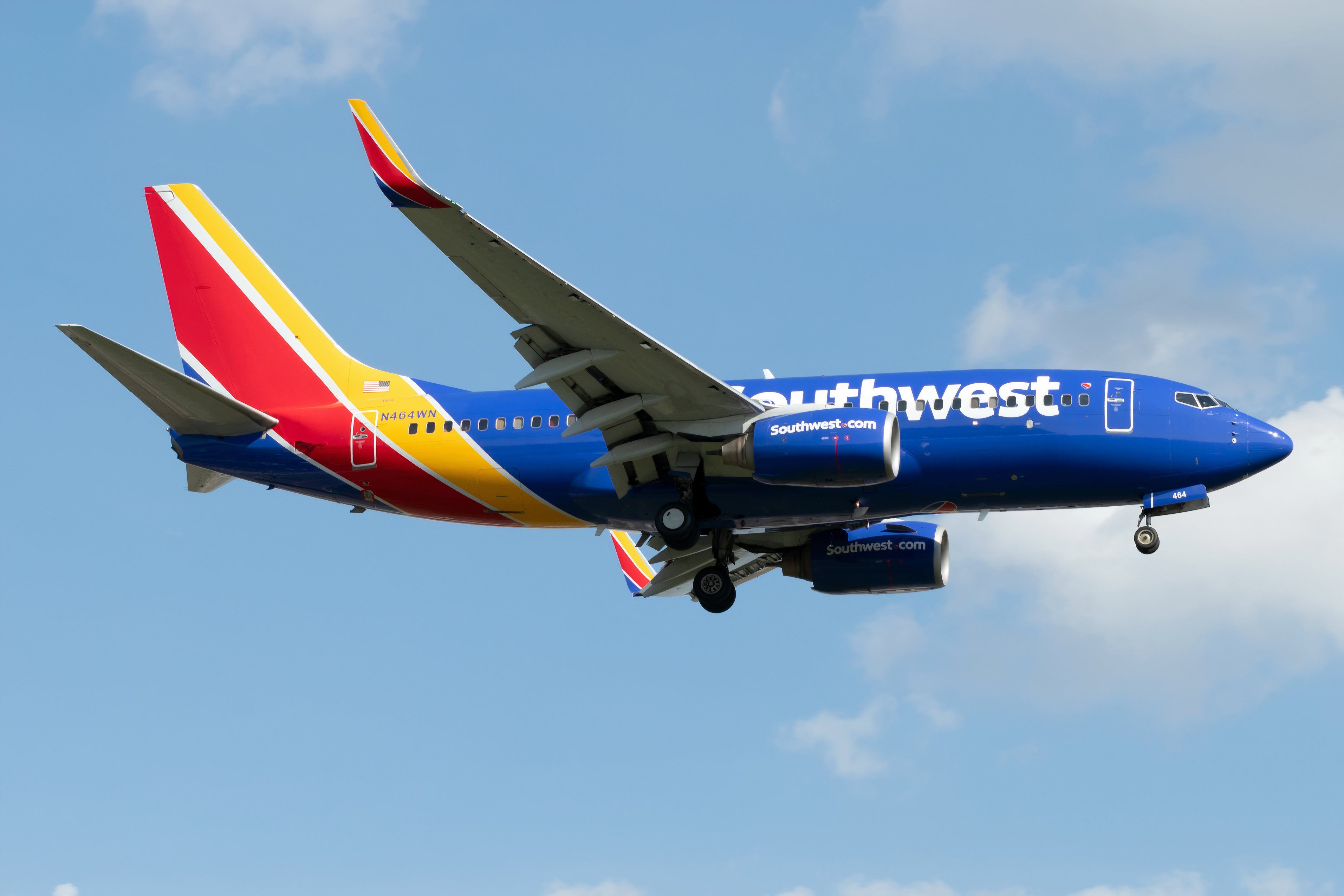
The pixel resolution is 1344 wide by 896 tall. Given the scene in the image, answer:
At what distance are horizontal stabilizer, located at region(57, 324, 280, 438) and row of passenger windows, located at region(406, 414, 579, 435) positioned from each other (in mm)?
3684

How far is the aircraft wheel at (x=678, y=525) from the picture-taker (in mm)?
36250

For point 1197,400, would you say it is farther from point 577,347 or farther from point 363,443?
point 363,443

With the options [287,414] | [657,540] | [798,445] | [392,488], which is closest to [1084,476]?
[798,445]

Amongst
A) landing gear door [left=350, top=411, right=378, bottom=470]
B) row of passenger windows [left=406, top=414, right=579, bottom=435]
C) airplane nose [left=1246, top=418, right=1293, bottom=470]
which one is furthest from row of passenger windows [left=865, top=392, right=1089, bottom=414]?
landing gear door [left=350, top=411, right=378, bottom=470]

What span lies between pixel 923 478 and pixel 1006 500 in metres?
2.02

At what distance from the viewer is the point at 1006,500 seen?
116 feet

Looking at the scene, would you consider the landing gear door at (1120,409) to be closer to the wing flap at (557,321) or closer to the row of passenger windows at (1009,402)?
the row of passenger windows at (1009,402)

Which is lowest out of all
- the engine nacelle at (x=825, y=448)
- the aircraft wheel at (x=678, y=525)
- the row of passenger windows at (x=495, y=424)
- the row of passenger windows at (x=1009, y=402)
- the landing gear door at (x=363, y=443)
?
the aircraft wheel at (x=678, y=525)

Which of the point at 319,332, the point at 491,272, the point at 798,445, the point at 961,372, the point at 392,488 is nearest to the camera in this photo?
the point at 491,272

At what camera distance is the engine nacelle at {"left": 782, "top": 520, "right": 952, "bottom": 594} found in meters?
41.0

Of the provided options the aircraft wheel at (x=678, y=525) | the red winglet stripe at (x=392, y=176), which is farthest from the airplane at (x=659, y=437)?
the red winglet stripe at (x=392, y=176)

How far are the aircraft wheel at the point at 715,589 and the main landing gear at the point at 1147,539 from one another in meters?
10.3

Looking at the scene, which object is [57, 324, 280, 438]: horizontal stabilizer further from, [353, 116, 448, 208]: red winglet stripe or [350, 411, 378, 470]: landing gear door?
[353, 116, 448, 208]: red winglet stripe

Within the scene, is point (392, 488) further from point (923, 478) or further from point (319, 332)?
point (923, 478)
